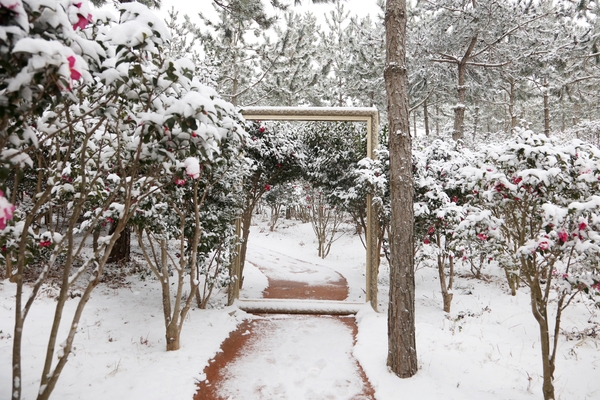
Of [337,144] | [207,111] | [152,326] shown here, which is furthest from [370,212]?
[207,111]

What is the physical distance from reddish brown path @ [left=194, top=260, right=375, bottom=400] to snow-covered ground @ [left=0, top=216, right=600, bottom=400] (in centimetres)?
10

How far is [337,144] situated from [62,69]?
19.2 feet

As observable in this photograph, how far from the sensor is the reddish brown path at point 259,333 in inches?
121

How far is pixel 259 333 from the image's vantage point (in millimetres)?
4617

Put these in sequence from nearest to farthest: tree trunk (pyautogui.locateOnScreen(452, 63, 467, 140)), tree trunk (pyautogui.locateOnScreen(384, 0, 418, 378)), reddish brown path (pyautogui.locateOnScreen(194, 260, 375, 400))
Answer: reddish brown path (pyautogui.locateOnScreen(194, 260, 375, 400))
tree trunk (pyautogui.locateOnScreen(384, 0, 418, 378))
tree trunk (pyautogui.locateOnScreen(452, 63, 467, 140))

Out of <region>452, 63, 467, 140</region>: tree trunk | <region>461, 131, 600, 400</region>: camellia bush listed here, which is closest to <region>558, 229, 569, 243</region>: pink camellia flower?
<region>461, 131, 600, 400</region>: camellia bush

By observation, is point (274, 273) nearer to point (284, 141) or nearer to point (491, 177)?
point (284, 141)

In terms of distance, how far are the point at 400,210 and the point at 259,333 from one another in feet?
8.49

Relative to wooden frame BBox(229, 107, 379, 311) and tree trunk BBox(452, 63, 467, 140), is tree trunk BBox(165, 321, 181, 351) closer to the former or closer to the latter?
wooden frame BBox(229, 107, 379, 311)

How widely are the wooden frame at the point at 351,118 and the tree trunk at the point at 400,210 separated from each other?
2093 mm

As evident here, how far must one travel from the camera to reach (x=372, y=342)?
13.7 feet

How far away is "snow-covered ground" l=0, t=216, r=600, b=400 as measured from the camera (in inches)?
116

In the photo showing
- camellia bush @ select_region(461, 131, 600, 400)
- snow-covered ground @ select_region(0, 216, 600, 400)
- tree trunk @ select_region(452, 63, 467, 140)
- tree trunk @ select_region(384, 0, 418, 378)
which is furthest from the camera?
tree trunk @ select_region(452, 63, 467, 140)

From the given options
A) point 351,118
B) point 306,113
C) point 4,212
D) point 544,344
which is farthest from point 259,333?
point 4,212
